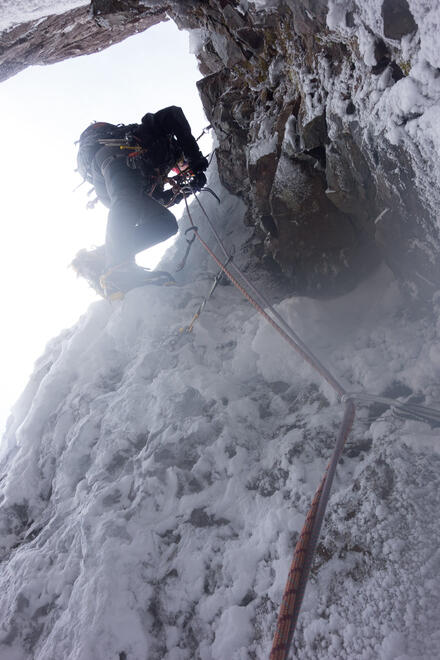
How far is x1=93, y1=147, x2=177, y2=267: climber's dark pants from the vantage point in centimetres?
378

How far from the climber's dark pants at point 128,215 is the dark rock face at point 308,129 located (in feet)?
3.60

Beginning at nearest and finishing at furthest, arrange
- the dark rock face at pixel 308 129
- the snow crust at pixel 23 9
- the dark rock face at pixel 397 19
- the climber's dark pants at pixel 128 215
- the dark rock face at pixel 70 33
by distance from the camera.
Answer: the dark rock face at pixel 397 19 → the dark rock face at pixel 308 129 → the snow crust at pixel 23 9 → the climber's dark pants at pixel 128 215 → the dark rock face at pixel 70 33

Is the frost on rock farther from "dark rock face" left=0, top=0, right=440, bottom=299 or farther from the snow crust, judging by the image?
the snow crust

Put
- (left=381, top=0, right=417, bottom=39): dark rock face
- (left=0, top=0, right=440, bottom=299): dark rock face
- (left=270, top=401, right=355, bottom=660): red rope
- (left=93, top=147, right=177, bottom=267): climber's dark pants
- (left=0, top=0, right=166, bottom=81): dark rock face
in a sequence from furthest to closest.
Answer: (left=0, top=0, right=166, bottom=81): dark rock face, (left=93, top=147, right=177, bottom=267): climber's dark pants, (left=0, top=0, right=440, bottom=299): dark rock face, (left=381, top=0, right=417, bottom=39): dark rock face, (left=270, top=401, right=355, bottom=660): red rope

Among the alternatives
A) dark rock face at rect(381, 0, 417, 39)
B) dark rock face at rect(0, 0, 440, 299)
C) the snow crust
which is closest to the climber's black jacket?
dark rock face at rect(0, 0, 440, 299)

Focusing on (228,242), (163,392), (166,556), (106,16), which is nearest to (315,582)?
(166,556)

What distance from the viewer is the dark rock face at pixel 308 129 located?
6.66 ft

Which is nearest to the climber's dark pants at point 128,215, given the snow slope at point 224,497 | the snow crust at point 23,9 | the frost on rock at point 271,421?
the frost on rock at point 271,421

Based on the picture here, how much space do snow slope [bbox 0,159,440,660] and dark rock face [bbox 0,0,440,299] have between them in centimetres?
48

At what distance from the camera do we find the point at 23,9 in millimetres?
3180

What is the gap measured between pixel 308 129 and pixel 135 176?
195 centimetres

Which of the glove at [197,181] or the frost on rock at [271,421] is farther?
the glove at [197,181]

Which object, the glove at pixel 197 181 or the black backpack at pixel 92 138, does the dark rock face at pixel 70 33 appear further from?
the glove at pixel 197 181

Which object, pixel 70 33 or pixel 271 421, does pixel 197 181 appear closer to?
pixel 70 33
